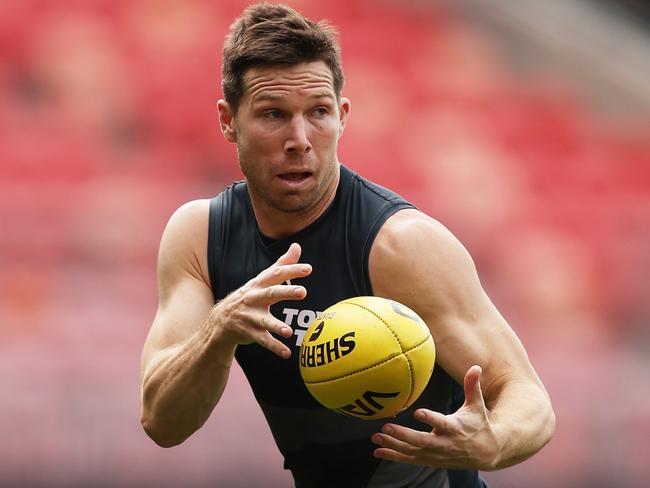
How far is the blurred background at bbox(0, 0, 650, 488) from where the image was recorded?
7988mm

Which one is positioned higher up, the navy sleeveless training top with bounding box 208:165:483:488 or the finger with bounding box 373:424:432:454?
the navy sleeveless training top with bounding box 208:165:483:488

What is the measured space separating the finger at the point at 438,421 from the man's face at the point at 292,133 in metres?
1.31

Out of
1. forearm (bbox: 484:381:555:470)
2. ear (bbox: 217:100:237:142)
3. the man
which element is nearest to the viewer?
forearm (bbox: 484:381:555:470)

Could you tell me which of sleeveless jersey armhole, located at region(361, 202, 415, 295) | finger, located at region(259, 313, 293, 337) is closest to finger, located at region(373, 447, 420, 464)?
finger, located at region(259, 313, 293, 337)

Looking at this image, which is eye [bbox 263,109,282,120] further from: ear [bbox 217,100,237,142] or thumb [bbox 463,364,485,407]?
thumb [bbox 463,364,485,407]

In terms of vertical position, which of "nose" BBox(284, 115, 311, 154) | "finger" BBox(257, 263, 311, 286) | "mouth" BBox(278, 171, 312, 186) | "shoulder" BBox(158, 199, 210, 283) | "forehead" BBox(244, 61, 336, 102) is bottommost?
"finger" BBox(257, 263, 311, 286)

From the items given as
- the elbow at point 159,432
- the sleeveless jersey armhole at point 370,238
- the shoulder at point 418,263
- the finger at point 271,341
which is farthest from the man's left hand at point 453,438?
the elbow at point 159,432

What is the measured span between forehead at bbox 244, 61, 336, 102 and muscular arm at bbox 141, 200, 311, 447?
682mm

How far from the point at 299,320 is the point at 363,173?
6650 millimetres

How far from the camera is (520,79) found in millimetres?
12352

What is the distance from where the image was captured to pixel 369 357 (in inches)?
145

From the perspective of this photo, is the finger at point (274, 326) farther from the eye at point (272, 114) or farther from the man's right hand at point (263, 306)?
the eye at point (272, 114)

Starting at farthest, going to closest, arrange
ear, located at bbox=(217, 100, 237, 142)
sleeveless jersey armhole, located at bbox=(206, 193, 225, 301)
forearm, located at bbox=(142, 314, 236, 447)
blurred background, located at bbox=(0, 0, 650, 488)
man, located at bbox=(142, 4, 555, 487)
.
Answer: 1. blurred background, located at bbox=(0, 0, 650, 488)
2. ear, located at bbox=(217, 100, 237, 142)
3. sleeveless jersey armhole, located at bbox=(206, 193, 225, 301)
4. man, located at bbox=(142, 4, 555, 487)
5. forearm, located at bbox=(142, 314, 236, 447)

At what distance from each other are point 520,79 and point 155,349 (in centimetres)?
875
